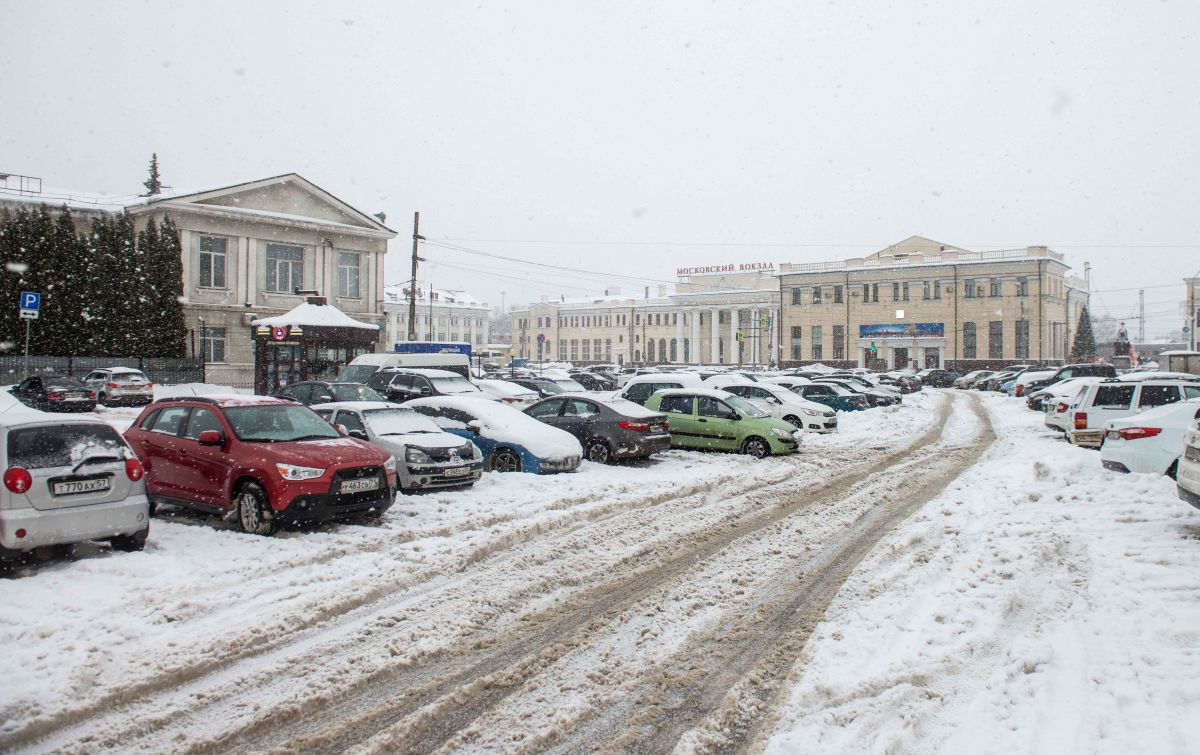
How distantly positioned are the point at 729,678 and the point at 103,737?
3.71 meters

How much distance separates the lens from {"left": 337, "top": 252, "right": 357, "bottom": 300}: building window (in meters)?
44.5

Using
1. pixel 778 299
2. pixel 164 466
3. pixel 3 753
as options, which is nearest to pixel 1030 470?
pixel 164 466

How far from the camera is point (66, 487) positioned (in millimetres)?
7395

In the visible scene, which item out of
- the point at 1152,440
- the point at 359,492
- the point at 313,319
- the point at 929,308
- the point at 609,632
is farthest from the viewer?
the point at 929,308

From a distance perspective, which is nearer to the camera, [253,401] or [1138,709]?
[1138,709]

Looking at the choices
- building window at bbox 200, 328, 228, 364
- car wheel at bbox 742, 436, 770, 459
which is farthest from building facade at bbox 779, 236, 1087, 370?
car wheel at bbox 742, 436, 770, 459

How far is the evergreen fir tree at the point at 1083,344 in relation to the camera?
241 ft

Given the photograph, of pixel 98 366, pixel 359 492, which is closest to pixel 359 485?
pixel 359 492

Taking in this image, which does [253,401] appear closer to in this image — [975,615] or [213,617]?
[213,617]

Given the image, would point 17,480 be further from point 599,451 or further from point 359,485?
point 599,451

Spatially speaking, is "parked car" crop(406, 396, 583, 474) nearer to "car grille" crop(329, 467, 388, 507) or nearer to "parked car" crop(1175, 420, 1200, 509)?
"car grille" crop(329, 467, 388, 507)

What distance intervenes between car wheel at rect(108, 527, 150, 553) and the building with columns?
243ft

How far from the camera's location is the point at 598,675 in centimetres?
530

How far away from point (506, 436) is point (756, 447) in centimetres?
594
